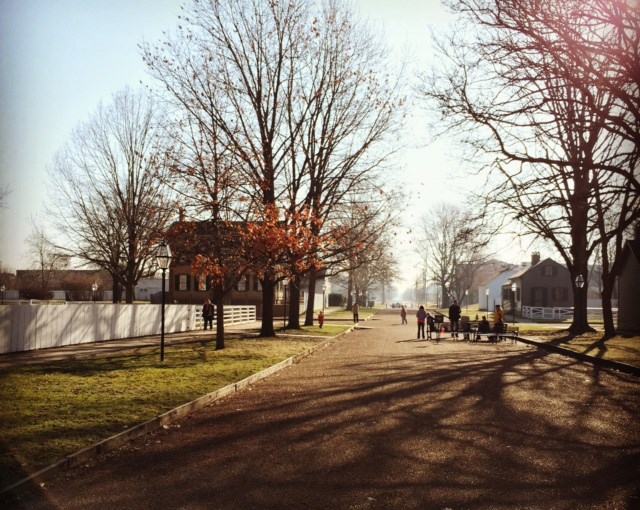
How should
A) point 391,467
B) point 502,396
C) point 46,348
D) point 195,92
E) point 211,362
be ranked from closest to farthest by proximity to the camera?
point 391,467 < point 502,396 < point 211,362 < point 46,348 < point 195,92

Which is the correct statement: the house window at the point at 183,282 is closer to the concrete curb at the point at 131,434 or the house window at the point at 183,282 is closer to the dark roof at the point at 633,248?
the dark roof at the point at 633,248

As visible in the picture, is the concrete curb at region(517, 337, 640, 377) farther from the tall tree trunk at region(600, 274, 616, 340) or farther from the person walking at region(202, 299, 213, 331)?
the person walking at region(202, 299, 213, 331)

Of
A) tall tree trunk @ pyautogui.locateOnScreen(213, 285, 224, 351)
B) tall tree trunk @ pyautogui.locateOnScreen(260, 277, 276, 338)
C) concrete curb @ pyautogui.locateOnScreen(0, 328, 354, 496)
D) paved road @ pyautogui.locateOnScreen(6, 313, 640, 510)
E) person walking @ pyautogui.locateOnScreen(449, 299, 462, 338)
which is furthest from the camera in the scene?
person walking @ pyautogui.locateOnScreen(449, 299, 462, 338)

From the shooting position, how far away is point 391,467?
6.21 meters

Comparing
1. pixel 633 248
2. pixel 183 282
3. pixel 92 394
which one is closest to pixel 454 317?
pixel 633 248

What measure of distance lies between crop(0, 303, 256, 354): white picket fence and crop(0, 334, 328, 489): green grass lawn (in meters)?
2.69

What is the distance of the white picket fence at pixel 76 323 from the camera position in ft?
54.0

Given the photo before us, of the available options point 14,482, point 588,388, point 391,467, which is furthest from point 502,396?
point 14,482

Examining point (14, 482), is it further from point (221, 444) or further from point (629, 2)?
point (629, 2)

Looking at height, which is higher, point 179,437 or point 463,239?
point 463,239

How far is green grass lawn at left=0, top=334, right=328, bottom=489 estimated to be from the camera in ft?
22.0

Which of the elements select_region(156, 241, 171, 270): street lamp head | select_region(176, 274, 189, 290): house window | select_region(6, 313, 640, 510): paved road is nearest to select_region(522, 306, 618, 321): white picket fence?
select_region(176, 274, 189, 290): house window

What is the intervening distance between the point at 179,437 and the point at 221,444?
0.78 metres

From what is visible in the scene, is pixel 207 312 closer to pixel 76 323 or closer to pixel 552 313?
pixel 76 323
